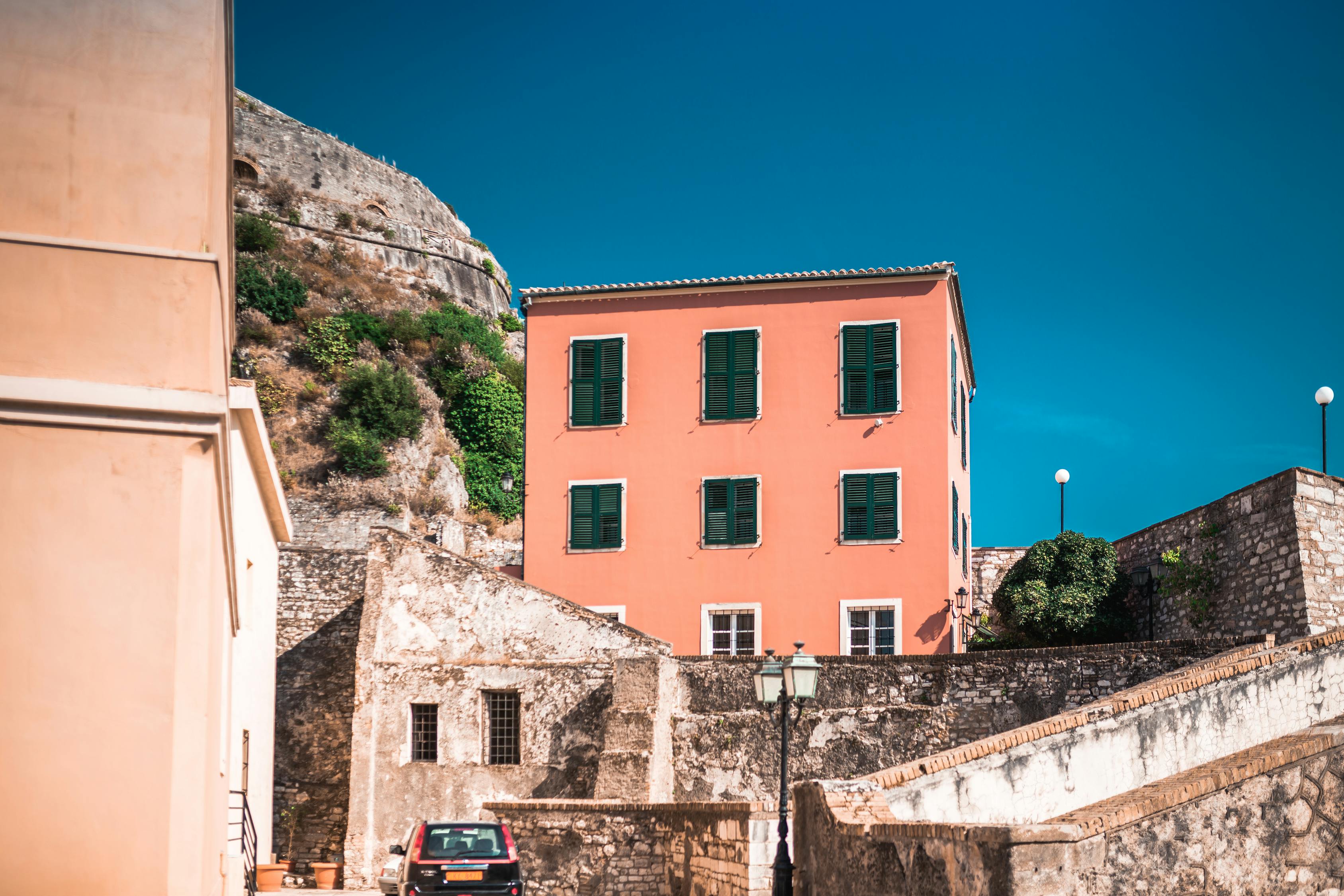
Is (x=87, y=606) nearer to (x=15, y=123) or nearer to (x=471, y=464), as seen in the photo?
(x=15, y=123)

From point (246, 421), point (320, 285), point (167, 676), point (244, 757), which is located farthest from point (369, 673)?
point (320, 285)

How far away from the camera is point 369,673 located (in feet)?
73.6

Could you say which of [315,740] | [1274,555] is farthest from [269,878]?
[1274,555]

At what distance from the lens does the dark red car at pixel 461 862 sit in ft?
47.0

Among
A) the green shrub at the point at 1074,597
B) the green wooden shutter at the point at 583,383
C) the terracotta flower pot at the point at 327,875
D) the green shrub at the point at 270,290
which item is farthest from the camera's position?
the green shrub at the point at 270,290

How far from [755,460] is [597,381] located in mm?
3497

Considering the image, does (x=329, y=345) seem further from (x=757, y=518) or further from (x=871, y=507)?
(x=871, y=507)

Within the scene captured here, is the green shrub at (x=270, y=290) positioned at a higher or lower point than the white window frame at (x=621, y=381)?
higher

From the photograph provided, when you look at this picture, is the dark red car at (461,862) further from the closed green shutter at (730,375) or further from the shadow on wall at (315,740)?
the closed green shutter at (730,375)

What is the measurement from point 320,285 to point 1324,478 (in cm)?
3752

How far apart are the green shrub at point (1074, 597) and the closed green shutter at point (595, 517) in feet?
24.7

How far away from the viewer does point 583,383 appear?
25297mm

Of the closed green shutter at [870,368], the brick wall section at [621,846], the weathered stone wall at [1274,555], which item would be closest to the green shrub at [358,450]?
the closed green shutter at [870,368]

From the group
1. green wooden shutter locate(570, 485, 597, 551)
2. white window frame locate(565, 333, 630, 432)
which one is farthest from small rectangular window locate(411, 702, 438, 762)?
white window frame locate(565, 333, 630, 432)
